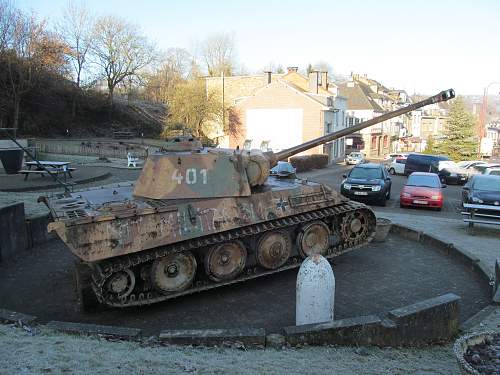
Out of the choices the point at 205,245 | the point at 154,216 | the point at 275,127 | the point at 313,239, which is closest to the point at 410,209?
the point at 313,239

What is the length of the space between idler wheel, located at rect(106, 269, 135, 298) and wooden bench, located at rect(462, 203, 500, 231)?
10.3 metres

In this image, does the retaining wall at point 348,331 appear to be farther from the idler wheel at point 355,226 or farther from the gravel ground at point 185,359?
the idler wheel at point 355,226

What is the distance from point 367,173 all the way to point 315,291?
532 inches

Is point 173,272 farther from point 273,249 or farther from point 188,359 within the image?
point 188,359

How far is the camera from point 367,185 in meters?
18.5

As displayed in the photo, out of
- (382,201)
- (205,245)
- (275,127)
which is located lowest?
(382,201)

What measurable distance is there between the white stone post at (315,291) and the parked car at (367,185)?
485 inches

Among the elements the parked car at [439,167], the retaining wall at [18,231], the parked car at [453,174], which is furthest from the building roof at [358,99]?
the retaining wall at [18,231]

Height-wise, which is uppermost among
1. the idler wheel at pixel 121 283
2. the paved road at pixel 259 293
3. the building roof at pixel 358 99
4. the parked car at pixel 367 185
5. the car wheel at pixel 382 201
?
the building roof at pixel 358 99

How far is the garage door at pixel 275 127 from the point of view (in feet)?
135

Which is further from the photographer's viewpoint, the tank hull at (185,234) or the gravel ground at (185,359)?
the tank hull at (185,234)

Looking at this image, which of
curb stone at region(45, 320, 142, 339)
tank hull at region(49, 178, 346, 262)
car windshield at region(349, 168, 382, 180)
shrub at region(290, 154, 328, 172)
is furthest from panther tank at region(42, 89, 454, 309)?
shrub at region(290, 154, 328, 172)

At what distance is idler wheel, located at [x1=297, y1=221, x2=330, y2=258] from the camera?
9.55m

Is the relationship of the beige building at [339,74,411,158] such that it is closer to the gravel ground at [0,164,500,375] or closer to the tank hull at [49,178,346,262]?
the tank hull at [49,178,346,262]
